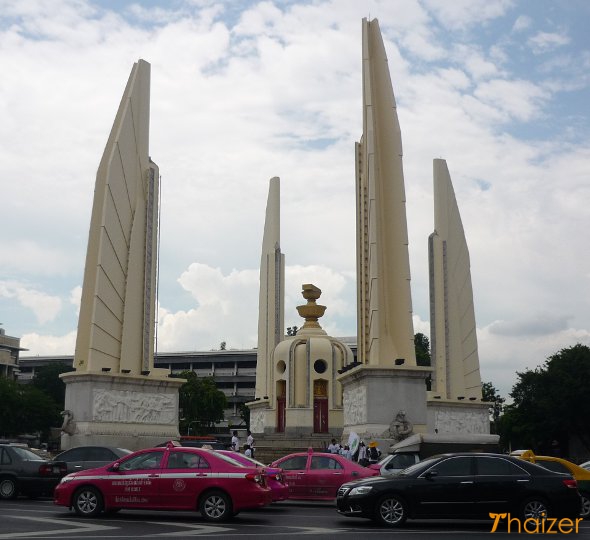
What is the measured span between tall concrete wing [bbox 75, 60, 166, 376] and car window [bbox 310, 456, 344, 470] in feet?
42.2

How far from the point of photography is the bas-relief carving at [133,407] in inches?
1116

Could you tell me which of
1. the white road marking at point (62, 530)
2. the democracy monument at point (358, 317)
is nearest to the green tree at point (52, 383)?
the democracy monument at point (358, 317)

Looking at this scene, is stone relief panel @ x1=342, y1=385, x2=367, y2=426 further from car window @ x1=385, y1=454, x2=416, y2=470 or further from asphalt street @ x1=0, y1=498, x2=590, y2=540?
asphalt street @ x1=0, y1=498, x2=590, y2=540

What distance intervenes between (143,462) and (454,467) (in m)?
5.11

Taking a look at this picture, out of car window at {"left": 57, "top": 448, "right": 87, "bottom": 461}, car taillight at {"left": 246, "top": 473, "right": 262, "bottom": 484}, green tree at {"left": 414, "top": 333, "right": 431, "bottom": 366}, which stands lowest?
car taillight at {"left": 246, "top": 473, "right": 262, "bottom": 484}

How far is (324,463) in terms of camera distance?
17.8m

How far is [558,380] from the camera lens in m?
43.5

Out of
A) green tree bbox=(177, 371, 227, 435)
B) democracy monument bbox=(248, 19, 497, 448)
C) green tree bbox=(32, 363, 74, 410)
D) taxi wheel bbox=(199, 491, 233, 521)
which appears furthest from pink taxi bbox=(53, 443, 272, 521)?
green tree bbox=(32, 363, 74, 410)

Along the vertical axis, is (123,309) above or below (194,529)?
above

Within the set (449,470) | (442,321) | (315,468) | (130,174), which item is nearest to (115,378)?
(130,174)

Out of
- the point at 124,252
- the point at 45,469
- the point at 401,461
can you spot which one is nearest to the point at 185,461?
the point at 401,461

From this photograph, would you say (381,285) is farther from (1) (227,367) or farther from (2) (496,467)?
(1) (227,367)

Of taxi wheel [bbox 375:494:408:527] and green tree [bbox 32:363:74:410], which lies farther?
green tree [bbox 32:363:74:410]

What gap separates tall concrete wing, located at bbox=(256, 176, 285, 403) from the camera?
156ft
